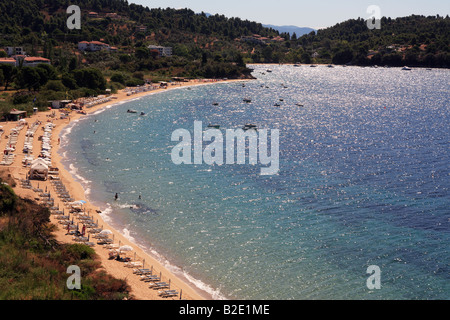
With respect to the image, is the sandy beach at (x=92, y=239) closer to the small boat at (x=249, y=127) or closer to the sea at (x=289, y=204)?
the sea at (x=289, y=204)

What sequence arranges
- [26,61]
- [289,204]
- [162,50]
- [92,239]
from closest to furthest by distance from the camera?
[92,239] < [289,204] < [26,61] < [162,50]

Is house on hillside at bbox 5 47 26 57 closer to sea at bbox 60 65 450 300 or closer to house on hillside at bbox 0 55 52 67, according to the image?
house on hillside at bbox 0 55 52 67

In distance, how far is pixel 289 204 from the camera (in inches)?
1855

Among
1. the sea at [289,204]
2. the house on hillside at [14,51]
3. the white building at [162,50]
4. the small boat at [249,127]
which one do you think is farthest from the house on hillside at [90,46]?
the small boat at [249,127]

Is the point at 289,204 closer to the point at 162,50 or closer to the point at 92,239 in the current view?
the point at 92,239

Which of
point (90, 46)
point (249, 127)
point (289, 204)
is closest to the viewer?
point (289, 204)

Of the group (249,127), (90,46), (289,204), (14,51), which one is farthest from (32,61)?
(289,204)

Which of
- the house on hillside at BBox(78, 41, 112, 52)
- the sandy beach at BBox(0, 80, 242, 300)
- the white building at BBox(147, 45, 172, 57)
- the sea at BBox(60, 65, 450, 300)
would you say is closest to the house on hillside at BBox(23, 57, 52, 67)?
the sea at BBox(60, 65, 450, 300)

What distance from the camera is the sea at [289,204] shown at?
109 feet

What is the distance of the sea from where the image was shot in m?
33.1
